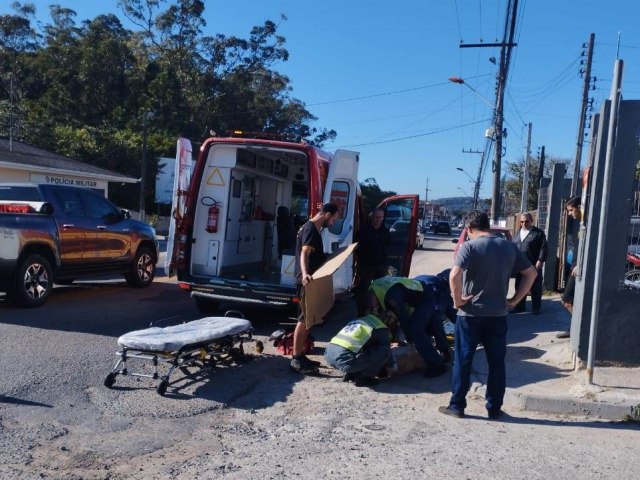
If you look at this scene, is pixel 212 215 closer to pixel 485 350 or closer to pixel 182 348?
pixel 182 348

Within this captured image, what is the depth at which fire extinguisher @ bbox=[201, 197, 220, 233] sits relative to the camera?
31.1 ft

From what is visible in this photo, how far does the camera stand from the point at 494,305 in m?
5.35

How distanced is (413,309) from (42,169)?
68.0 ft

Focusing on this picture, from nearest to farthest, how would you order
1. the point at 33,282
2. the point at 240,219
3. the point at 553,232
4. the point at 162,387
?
the point at 162,387 → the point at 33,282 → the point at 240,219 → the point at 553,232

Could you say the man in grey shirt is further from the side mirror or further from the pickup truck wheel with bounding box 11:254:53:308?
the side mirror

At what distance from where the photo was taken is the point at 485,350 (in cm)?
546

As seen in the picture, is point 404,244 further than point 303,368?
Yes

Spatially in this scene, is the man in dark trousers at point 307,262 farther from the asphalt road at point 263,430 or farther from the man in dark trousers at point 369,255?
the man in dark trousers at point 369,255

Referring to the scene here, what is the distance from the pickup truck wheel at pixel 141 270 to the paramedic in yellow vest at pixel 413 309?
21.9 ft

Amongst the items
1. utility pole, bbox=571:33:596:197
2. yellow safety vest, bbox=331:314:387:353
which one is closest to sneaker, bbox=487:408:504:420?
yellow safety vest, bbox=331:314:387:353

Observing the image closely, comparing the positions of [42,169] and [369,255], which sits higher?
[42,169]

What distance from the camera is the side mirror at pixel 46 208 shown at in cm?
959

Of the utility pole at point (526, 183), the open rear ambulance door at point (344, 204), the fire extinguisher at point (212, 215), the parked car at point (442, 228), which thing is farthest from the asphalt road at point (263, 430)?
the parked car at point (442, 228)

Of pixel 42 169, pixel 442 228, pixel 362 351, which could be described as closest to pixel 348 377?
pixel 362 351
